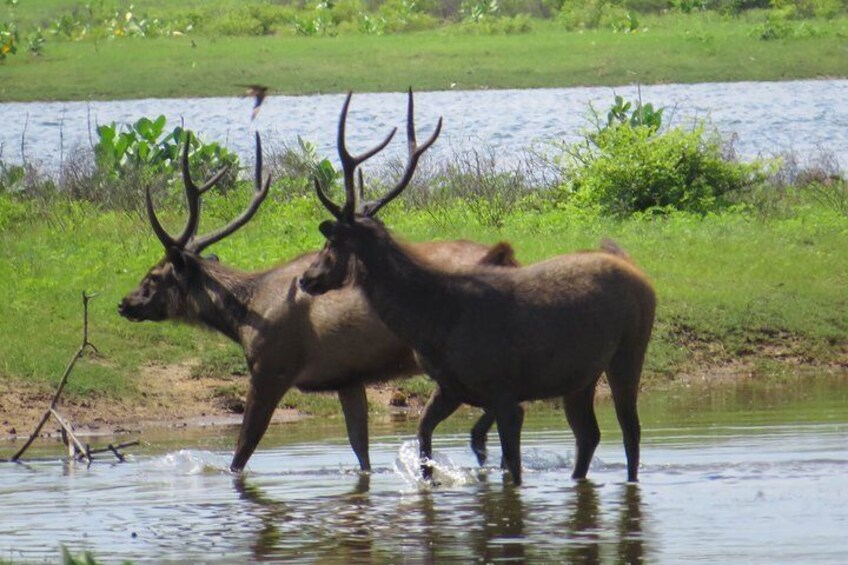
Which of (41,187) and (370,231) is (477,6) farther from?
(370,231)

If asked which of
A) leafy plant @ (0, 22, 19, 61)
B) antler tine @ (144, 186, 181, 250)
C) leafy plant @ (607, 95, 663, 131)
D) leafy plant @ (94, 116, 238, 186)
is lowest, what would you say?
antler tine @ (144, 186, 181, 250)

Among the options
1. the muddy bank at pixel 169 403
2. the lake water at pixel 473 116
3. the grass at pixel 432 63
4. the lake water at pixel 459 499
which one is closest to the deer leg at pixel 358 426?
the lake water at pixel 459 499

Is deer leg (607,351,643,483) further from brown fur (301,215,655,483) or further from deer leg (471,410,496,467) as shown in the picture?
deer leg (471,410,496,467)

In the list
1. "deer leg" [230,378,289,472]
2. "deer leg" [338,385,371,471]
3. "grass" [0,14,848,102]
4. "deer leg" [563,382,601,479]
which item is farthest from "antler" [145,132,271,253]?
"grass" [0,14,848,102]

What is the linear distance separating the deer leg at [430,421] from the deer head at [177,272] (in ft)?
6.16

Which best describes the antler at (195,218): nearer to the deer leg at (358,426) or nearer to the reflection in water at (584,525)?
the deer leg at (358,426)

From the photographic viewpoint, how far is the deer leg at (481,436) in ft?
36.4

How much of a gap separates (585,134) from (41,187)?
6258mm

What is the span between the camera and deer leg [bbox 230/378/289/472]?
10.9 m

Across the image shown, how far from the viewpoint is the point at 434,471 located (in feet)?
34.0

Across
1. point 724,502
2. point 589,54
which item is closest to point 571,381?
point 724,502

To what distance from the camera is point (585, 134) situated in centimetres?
1997

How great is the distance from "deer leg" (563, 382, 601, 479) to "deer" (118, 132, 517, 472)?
105 centimetres

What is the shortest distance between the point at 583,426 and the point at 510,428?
0.74m
